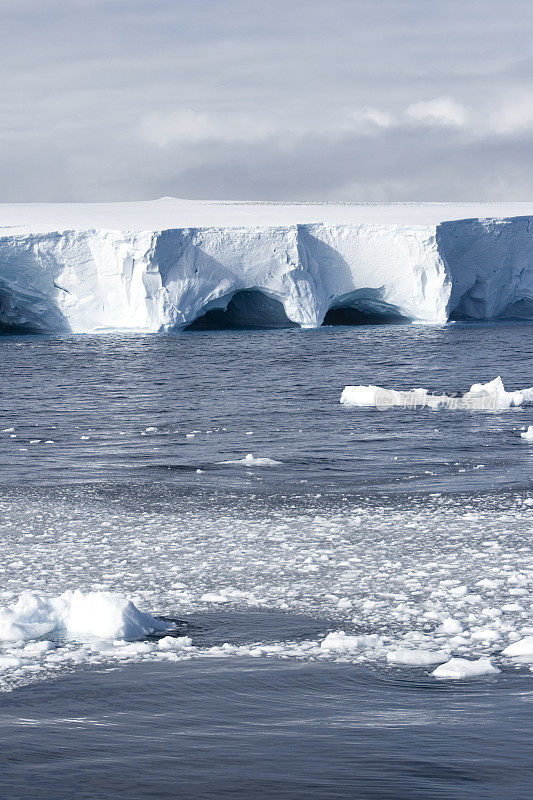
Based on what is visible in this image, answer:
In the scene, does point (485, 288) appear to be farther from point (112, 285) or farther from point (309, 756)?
point (309, 756)

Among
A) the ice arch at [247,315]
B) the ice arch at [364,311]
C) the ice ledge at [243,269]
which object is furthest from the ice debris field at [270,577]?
the ice arch at [247,315]

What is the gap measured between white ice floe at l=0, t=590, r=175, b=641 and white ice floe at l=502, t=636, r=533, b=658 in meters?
1.74

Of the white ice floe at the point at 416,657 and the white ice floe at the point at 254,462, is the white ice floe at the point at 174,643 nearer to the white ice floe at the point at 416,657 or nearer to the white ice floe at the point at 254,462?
the white ice floe at the point at 416,657

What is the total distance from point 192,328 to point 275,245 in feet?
20.7

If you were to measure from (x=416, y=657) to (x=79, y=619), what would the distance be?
177 cm

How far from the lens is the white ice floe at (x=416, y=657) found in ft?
15.2

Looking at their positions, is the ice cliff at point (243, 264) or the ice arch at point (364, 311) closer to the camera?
the ice cliff at point (243, 264)

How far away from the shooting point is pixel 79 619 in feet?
17.0

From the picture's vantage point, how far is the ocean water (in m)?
3.60

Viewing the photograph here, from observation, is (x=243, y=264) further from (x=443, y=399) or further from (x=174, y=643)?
(x=174, y=643)

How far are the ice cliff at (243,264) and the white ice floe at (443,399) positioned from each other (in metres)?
11.1

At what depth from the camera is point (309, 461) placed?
1059 cm

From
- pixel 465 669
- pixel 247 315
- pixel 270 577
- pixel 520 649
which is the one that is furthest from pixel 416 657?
pixel 247 315

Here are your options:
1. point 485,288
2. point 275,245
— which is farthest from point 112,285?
point 485,288
